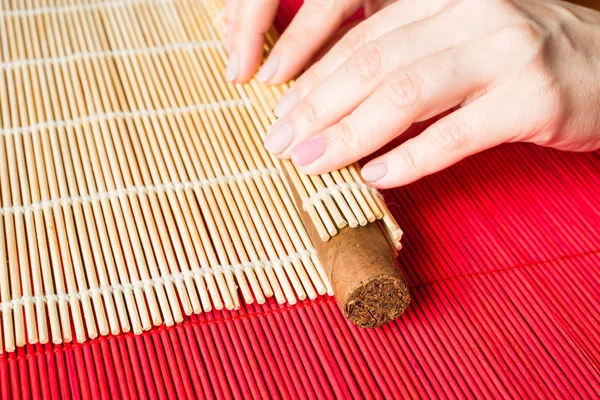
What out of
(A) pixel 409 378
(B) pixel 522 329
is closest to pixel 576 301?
(B) pixel 522 329

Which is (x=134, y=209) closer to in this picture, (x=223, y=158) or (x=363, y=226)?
(x=223, y=158)

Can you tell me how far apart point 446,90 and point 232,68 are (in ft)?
1.08

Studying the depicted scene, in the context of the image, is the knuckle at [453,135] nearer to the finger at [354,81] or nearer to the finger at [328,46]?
the finger at [354,81]

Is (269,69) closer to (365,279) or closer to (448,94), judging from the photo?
(448,94)

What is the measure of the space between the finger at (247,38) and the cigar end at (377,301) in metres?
0.41

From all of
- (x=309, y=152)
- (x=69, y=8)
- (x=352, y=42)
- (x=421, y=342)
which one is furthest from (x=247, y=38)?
(x=421, y=342)

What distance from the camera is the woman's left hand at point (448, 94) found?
2.10 ft

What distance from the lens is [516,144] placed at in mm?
823

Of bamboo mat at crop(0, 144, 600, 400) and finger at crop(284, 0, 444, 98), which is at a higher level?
finger at crop(284, 0, 444, 98)

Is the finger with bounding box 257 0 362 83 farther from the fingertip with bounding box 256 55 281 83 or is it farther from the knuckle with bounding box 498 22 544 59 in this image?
the knuckle with bounding box 498 22 544 59

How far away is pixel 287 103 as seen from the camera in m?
0.73

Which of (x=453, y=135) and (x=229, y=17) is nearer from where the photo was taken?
(x=453, y=135)

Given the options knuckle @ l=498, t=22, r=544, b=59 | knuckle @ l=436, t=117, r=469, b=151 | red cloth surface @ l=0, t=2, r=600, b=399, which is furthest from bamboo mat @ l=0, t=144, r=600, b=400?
knuckle @ l=498, t=22, r=544, b=59

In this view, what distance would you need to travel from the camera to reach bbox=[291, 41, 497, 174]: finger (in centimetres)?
64
